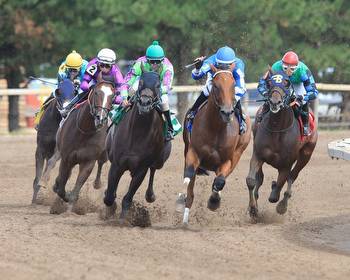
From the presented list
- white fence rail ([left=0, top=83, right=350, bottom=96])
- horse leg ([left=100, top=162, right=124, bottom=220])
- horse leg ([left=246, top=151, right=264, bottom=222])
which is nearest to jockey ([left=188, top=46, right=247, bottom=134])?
horse leg ([left=246, top=151, right=264, bottom=222])

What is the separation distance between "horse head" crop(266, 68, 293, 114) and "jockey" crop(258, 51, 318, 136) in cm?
45

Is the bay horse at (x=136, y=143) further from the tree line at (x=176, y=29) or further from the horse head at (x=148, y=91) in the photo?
the tree line at (x=176, y=29)

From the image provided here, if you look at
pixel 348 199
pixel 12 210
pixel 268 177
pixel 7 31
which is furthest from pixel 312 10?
pixel 12 210

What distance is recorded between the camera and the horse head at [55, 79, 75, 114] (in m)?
13.7

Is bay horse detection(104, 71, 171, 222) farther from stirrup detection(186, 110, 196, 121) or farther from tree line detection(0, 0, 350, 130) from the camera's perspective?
tree line detection(0, 0, 350, 130)

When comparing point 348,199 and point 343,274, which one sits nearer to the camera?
point 343,274

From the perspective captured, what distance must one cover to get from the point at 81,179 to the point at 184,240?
8.78 ft

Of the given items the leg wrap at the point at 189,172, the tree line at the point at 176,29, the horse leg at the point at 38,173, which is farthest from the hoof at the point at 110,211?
the tree line at the point at 176,29

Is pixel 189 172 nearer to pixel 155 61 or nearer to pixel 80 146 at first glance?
pixel 155 61

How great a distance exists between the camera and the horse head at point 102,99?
38.9 ft

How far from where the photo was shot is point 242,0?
26062mm

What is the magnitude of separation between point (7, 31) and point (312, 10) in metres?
8.05

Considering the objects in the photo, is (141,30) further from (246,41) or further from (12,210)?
(12,210)

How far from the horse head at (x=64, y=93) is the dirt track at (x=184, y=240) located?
1.33 meters
